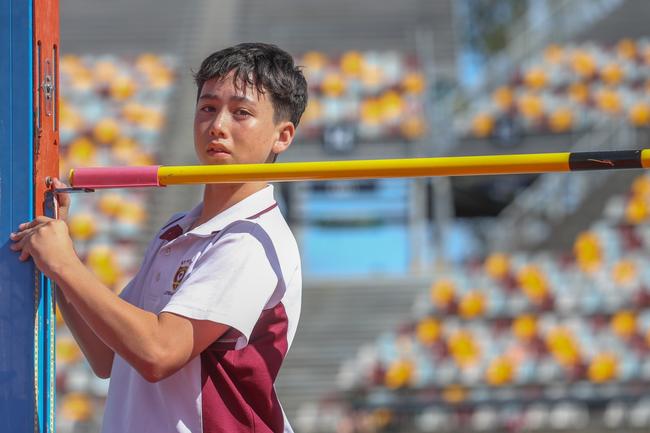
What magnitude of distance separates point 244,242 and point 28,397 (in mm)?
437

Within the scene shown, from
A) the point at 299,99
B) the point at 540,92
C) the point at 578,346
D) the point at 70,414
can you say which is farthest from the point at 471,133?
the point at 299,99

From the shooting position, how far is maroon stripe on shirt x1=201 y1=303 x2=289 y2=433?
1.76 meters

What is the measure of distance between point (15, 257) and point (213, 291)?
1.15ft

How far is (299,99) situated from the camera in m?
1.99

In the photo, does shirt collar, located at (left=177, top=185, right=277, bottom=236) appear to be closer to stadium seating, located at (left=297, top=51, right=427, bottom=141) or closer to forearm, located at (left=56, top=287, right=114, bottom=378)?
forearm, located at (left=56, top=287, right=114, bottom=378)

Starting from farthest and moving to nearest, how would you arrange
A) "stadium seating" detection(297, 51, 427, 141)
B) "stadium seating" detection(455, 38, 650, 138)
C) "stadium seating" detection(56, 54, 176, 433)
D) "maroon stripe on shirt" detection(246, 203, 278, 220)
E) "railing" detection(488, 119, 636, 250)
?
1. "stadium seating" detection(455, 38, 650, 138)
2. "stadium seating" detection(297, 51, 427, 141)
3. "railing" detection(488, 119, 636, 250)
4. "stadium seating" detection(56, 54, 176, 433)
5. "maroon stripe on shirt" detection(246, 203, 278, 220)

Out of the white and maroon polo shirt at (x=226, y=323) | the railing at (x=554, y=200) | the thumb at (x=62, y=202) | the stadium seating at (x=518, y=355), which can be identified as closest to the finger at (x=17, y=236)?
the thumb at (x=62, y=202)

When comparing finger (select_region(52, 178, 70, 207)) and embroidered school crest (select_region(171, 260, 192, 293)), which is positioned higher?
finger (select_region(52, 178, 70, 207))

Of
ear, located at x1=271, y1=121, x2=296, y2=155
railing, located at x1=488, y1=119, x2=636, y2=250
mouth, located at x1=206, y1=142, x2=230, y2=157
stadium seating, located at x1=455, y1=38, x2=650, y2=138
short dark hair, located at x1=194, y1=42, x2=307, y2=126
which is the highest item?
stadium seating, located at x1=455, y1=38, x2=650, y2=138

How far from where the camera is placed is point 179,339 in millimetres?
1693

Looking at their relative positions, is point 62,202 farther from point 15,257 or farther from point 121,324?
point 121,324

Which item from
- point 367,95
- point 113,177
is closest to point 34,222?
point 113,177

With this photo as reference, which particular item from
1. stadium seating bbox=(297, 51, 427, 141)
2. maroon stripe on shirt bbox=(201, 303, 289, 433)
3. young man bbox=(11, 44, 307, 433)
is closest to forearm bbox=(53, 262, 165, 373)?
young man bbox=(11, 44, 307, 433)

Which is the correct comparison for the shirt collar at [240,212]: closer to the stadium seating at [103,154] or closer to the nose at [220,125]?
the nose at [220,125]
